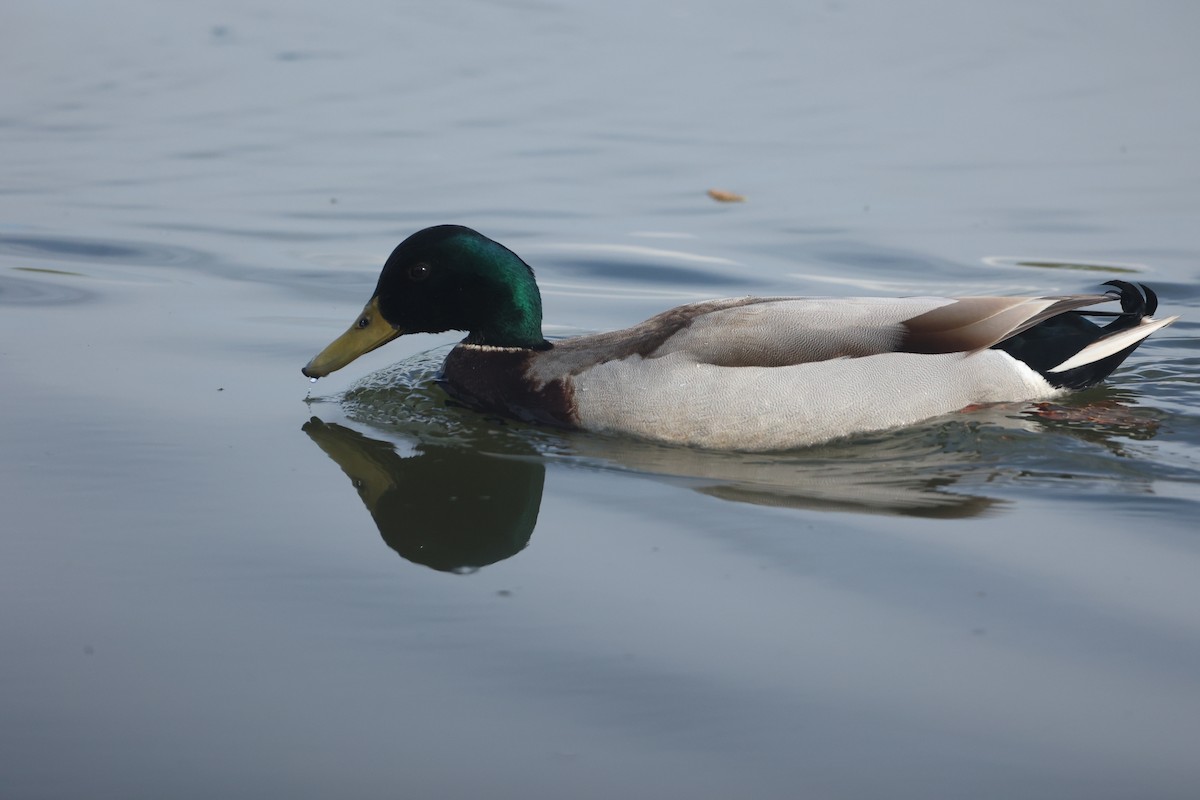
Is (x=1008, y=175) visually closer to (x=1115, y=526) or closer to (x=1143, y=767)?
(x=1115, y=526)

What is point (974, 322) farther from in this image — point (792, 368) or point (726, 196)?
point (726, 196)

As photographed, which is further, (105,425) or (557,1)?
(557,1)

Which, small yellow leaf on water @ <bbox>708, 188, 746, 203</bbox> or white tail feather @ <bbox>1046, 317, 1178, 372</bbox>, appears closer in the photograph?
white tail feather @ <bbox>1046, 317, 1178, 372</bbox>

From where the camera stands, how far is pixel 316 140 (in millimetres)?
12625

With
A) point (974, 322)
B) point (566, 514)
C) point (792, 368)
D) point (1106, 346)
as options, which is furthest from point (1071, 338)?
point (566, 514)

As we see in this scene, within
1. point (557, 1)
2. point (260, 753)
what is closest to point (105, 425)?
point (260, 753)

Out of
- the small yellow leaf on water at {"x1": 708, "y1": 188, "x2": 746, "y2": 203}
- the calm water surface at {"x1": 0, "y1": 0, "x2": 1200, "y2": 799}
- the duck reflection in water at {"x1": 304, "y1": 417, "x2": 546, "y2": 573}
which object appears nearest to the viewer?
the calm water surface at {"x1": 0, "y1": 0, "x2": 1200, "y2": 799}

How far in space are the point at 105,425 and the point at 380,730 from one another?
290 cm

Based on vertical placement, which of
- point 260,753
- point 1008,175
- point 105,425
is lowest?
point 260,753

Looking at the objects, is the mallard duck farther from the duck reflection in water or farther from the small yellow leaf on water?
the small yellow leaf on water

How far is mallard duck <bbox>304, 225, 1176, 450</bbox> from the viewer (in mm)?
5723

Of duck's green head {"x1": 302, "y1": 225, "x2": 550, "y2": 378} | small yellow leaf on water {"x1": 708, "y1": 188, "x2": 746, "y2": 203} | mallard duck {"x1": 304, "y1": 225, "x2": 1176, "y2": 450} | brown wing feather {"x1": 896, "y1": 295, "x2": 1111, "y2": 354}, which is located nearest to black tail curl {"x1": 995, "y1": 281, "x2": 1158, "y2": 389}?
mallard duck {"x1": 304, "y1": 225, "x2": 1176, "y2": 450}

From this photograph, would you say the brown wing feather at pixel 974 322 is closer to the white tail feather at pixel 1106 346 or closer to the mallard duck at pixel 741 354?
the mallard duck at pixel 741 354

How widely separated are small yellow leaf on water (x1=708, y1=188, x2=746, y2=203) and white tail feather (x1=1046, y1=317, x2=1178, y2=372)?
4711mm
